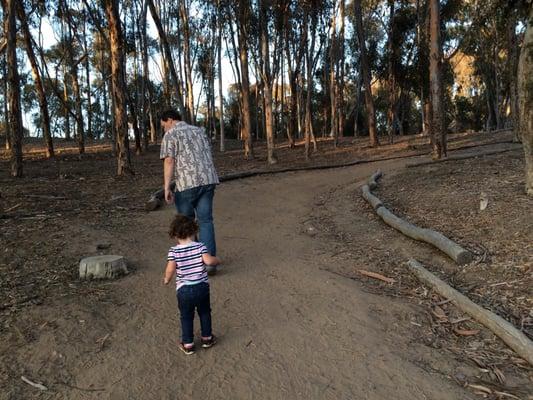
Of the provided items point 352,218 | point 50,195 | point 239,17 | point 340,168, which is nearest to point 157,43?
point 239,17

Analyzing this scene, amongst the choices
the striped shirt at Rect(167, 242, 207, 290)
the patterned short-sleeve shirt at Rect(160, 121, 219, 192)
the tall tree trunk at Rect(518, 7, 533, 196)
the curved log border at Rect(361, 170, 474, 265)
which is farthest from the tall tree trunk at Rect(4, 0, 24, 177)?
the tall tree trunk at Rect(518, 7, 533, 196)

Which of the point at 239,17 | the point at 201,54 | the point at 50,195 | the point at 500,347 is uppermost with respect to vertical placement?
the point at 201,54

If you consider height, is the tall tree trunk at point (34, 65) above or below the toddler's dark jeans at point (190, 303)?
above

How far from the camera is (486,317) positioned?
4367mm

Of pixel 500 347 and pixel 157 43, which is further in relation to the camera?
pixel 157 43

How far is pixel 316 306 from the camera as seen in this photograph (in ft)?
15.6

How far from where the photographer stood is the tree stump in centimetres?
521

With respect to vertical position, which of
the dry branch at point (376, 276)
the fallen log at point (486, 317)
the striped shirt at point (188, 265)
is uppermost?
Answer: the striped shirt at point (188, 265)

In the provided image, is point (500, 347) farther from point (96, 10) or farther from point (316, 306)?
point (96, 10)

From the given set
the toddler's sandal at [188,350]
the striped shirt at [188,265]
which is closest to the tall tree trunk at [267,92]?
the striped shirt at [188,265]

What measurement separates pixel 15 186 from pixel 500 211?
34.2 feet

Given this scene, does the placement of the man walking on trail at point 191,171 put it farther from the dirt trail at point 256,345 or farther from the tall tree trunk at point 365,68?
the tall tree trunk at point 365,68

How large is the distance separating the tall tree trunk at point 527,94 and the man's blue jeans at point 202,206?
4931 millimetres

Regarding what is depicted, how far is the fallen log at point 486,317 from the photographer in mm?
3898
